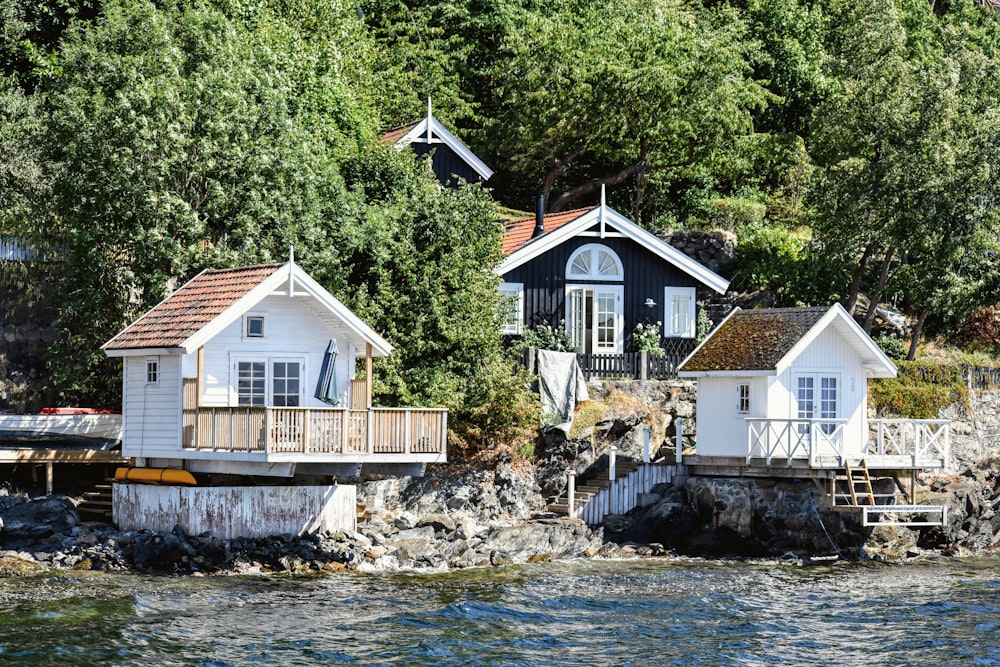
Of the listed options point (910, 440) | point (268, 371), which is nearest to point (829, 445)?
point (910, 440)

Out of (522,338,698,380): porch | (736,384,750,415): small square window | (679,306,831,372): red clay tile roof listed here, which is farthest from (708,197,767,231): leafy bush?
(736,384,750,415): small square window

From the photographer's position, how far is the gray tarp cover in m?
37.0

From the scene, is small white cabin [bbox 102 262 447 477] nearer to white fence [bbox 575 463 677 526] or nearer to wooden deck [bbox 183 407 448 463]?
wooden deck [bbox 183 407 448 463]

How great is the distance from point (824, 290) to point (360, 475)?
23.8 metres

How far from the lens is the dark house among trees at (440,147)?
A: 48.4m

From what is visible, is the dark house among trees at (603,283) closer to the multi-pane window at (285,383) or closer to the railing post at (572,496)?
the railing post at (572,496)

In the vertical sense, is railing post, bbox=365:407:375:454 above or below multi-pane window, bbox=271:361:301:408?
below

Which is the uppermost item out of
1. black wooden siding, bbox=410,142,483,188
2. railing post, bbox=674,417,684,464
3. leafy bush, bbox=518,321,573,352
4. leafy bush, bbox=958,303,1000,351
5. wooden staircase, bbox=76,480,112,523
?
black wooden siding, bbox=410,142,483,188

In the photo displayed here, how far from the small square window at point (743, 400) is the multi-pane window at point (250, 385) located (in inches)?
470

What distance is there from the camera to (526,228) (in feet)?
149

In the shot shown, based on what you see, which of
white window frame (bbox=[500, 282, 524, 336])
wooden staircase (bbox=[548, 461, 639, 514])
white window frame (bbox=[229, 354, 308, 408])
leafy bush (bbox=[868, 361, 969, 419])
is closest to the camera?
white window frame (bbox=[229, 354, 308, 408])

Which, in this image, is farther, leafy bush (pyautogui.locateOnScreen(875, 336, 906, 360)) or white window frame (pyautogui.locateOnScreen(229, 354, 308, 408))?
leafy bush (pyautogui.locateOnScreen(875, 336, 906, 360))

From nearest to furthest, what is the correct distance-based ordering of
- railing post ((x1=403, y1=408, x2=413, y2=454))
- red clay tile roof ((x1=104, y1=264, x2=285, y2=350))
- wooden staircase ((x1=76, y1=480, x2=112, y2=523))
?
railing post ((x1=403, y1=408, x2=413, y2=454)) < red clay tile roof ((x1=104, y1=264, x2=285, y2=350)) < wooden staircase ((x1=76, y1=480, x2=112, y2=523))

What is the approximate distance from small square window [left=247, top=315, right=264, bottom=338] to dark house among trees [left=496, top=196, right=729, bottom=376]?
12623mm
